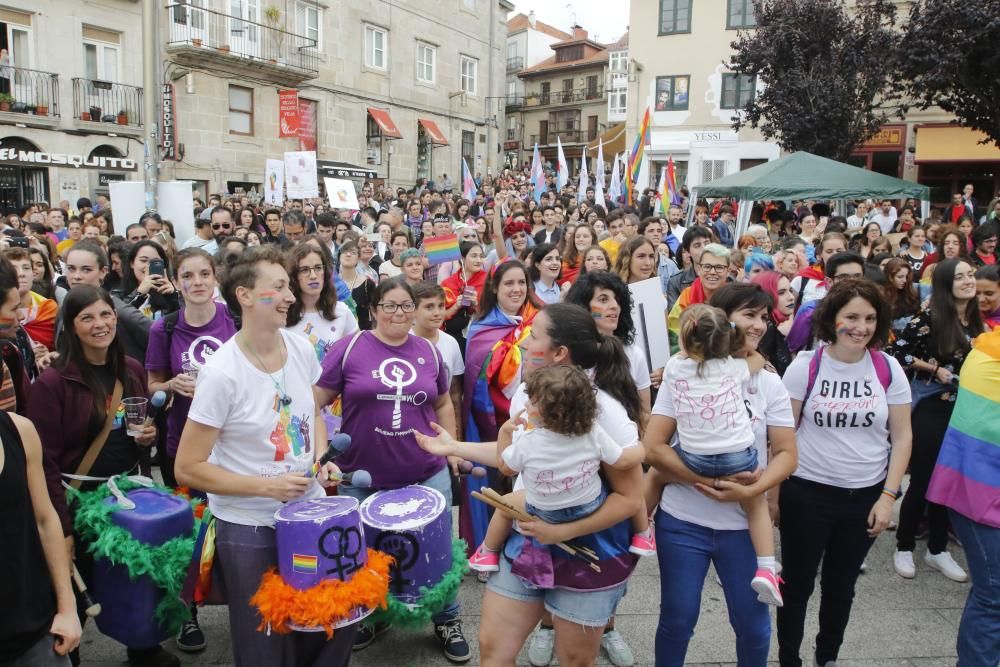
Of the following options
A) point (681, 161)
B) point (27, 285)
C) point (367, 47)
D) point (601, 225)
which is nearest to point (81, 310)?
point (27, 285)

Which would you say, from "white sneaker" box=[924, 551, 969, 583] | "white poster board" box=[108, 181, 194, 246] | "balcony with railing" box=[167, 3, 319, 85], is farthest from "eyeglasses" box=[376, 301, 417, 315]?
"balcony with railing" box=[167, 3, 319, 85]

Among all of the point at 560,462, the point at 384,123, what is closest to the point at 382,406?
the point at 560,462

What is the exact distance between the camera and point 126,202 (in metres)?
8.78

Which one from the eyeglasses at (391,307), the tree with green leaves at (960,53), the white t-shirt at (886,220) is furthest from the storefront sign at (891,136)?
the eyeglasses at (391,307)

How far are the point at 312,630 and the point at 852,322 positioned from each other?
254 centimetres

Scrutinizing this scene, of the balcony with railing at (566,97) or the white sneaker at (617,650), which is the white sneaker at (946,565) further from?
the balcony with railing at (566,97)

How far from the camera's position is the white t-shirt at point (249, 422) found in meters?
2.60

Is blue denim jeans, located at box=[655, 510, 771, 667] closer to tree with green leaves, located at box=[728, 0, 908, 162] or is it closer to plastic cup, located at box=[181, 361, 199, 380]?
plastic cup, located at box=[181, 361, 199, 380]

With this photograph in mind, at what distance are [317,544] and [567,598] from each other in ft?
3.03

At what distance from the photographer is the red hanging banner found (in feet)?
73.8

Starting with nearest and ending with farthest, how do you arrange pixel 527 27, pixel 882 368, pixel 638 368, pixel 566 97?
pixel 882 368 → pixel 638 368 → pixel 566 97 → pixel 527 27

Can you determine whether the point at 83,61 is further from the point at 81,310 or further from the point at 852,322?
the point at 852,322

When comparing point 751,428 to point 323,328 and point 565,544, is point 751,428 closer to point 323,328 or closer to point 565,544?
point 565,544

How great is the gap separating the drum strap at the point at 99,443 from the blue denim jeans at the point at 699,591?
251cm
